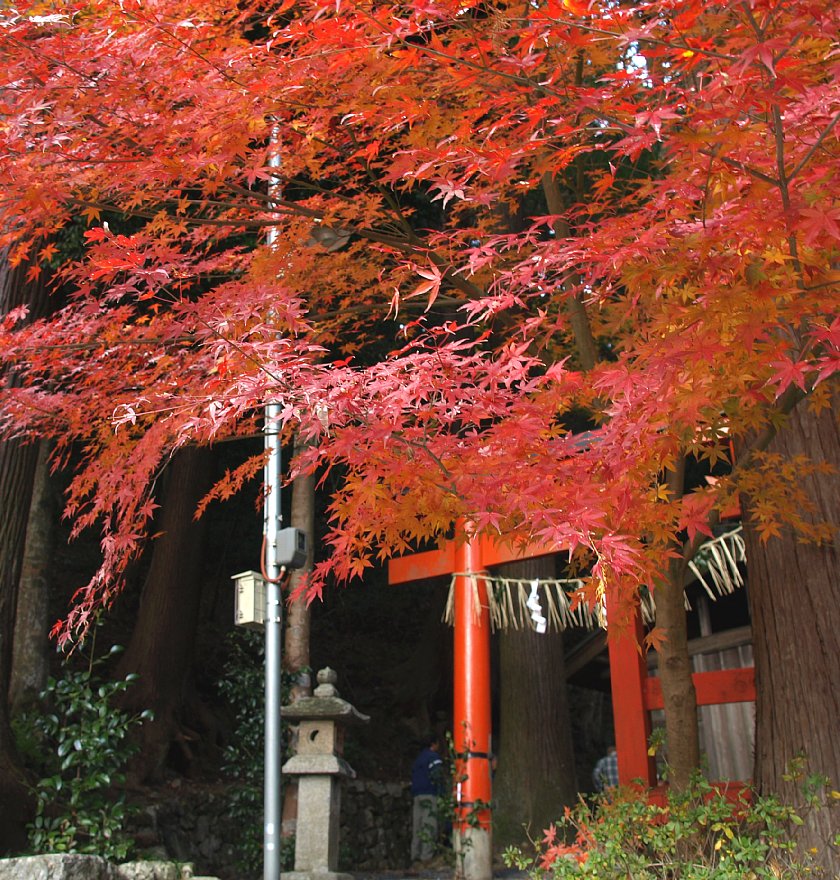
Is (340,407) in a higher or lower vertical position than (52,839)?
higher

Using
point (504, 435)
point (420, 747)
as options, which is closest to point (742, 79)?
point (504, 435)

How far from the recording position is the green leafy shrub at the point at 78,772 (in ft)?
21.5

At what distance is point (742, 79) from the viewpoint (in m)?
2.80

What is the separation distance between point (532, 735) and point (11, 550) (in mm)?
6161

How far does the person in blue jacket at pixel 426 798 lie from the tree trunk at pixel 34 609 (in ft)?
13.3

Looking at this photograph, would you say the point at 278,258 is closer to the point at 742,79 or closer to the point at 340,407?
the point at 340,407

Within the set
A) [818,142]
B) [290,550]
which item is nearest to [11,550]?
[290,550]

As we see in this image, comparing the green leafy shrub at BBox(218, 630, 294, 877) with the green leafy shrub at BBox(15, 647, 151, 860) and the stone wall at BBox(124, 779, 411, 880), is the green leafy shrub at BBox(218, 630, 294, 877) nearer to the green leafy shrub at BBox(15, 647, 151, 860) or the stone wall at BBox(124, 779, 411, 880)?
the stone wall at BBox(124, 779, 411, 880)

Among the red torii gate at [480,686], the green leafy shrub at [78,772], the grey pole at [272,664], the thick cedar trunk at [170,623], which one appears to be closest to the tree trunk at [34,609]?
the green leafy shrub at [78,772]

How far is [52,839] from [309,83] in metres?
5.37

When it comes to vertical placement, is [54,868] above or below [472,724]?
below

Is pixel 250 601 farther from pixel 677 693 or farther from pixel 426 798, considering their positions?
pixel 426 798

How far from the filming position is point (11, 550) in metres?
6.99

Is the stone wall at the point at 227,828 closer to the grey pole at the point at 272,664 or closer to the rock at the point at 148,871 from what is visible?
the rock at the point at 148,871
